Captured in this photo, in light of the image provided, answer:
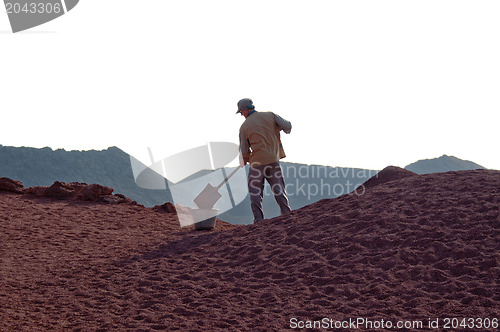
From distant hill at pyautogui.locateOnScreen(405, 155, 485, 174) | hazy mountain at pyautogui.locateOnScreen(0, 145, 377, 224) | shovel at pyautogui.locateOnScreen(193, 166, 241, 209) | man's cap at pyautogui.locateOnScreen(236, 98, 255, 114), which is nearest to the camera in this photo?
shovel at pyautogui.locateOnScreen(193, 166, 241, 209)

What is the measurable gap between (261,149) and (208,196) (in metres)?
1.13

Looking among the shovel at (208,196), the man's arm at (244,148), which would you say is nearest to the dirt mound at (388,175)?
the man's arm at (244,148)

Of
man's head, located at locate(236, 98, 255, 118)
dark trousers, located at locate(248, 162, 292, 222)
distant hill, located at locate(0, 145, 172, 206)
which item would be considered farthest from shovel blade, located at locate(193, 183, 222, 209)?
distant hill, located at locate(0, 145, 172, 206)

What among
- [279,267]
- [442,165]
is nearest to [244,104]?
[279,267]

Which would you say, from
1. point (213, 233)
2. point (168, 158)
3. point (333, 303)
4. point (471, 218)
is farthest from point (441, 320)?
point (168, 158)

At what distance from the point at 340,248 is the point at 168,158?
12.6 feet

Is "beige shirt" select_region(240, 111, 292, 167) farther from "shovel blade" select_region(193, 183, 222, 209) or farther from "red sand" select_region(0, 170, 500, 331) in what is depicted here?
"red sand" select_region(0, 170, 500, 331)

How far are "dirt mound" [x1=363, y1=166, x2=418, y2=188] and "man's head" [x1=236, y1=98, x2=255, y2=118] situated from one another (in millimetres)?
3035

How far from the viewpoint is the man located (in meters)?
8.21

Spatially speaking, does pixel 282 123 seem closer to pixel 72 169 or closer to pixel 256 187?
pixel 256 187

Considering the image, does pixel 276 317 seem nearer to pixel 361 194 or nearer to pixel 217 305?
pixel 217 305

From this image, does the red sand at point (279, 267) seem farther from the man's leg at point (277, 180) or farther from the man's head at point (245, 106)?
the man's head at point (245, 106)

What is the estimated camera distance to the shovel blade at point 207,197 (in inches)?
321

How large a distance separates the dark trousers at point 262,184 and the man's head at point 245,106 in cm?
93
